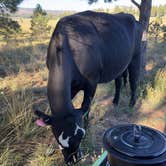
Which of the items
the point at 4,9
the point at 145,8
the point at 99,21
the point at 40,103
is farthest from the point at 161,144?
the point at 4,9

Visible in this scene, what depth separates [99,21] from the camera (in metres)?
4.57

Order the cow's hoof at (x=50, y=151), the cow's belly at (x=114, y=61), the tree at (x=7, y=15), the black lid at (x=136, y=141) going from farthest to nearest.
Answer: the tree at (x=7, y=15), the cow's belly at (x=114, y=61), the cow's hoof at (x=50, y=151), the black lid at (x=136, y=141)

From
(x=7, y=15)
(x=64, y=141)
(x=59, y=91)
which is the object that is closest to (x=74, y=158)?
(x=64, y=141)

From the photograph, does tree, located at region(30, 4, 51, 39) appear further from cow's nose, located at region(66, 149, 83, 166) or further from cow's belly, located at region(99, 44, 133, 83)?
cow's nose, located at region(66, 149, 83, 166)

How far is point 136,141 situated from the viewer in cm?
192

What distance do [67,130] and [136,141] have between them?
1.18 m

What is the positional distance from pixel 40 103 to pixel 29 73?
2.55m

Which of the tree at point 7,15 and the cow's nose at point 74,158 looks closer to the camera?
the cow's nose at point 74,158

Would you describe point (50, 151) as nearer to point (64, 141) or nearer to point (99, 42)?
point (64, 141)

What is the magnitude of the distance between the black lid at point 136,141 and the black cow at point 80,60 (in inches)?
40.4

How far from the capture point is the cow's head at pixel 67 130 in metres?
2.99

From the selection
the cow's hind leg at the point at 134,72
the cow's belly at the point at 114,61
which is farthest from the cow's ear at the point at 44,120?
the cow's hind leg at the point at 134,72

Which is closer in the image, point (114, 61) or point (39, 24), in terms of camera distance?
point (114, 61)

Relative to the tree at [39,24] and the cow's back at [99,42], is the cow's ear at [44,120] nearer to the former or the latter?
the cow's back at [99,42]
